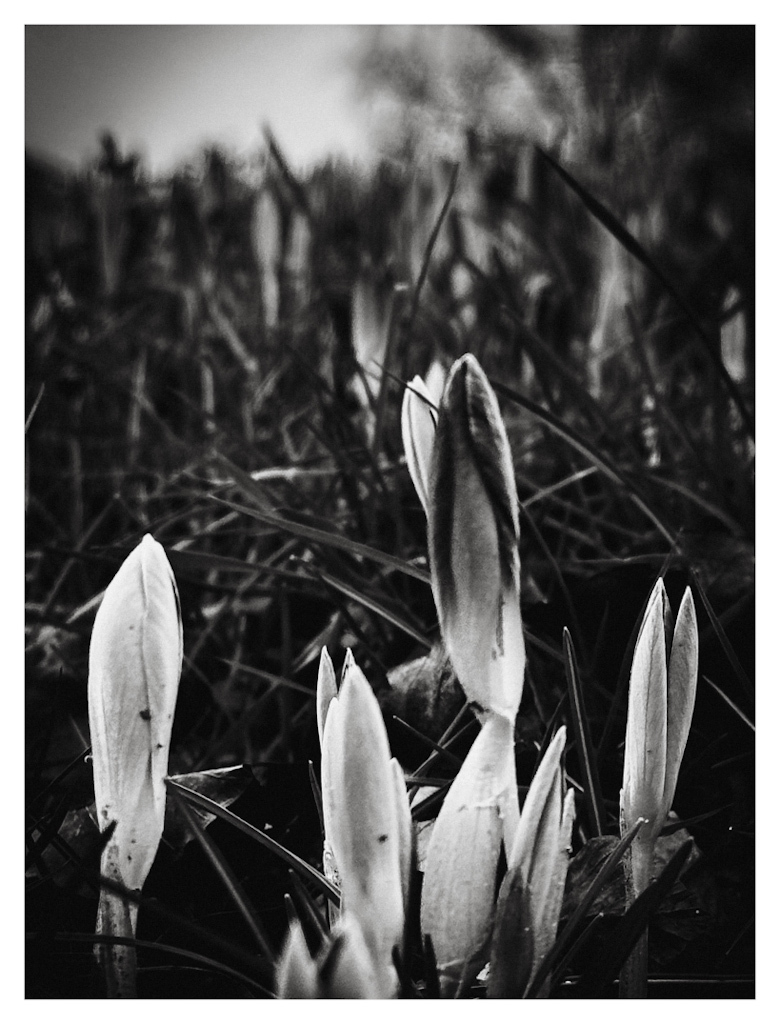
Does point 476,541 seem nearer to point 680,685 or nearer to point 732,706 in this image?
point 680,685

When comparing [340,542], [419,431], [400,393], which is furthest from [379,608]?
[400,393]

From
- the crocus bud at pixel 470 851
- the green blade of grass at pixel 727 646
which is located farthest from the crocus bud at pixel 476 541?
the green blade of grass at pixel 727 646

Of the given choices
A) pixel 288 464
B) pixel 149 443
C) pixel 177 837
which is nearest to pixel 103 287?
pixel 149 443

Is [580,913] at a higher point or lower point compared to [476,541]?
lower

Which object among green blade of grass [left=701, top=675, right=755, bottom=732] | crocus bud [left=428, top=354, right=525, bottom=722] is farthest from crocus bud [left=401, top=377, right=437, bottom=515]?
green blade of grass [left=701, top=675, right=755, bottom=732]

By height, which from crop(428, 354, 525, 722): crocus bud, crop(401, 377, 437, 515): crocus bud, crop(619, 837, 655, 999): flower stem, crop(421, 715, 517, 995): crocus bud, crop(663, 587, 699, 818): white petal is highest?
crop(401, 377, 437, 515): crocus bud

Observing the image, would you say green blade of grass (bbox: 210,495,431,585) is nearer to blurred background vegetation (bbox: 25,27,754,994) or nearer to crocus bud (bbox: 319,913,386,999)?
blurred background vegetation (bbox: 25,27,754,994)
